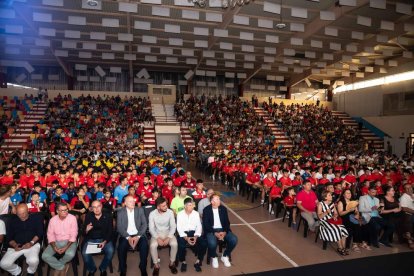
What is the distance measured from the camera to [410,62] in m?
23.6

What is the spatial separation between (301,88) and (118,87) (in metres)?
20.7

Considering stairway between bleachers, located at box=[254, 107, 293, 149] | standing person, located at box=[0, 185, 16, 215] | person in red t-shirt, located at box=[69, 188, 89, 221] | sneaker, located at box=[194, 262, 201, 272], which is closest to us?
sneaker, located at box=[194, 262, 201, 272]

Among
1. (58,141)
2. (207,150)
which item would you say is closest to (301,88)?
(207,150)

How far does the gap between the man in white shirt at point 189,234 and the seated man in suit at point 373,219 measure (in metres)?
3.59

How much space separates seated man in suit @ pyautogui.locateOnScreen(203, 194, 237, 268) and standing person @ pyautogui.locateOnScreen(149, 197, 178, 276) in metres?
0.62

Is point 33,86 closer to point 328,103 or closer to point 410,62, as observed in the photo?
point 328,103

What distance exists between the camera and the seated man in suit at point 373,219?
6.28 meters

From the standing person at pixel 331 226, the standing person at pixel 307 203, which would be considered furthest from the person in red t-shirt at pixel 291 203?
the standing person at pixel 331 226

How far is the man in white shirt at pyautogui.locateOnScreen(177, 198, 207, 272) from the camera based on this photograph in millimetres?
5262

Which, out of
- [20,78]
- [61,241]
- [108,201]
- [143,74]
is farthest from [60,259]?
[20,78]

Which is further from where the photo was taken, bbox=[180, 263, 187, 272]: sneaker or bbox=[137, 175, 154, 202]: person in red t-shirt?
bbox=[137, 175, 154, 202]: person in red t-shirt

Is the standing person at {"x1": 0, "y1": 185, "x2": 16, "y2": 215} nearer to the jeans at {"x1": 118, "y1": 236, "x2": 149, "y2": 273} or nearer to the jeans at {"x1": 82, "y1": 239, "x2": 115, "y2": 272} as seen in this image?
the jeans at {"x1": 82, "y1": 239, "x2": 115, "y2": 272}

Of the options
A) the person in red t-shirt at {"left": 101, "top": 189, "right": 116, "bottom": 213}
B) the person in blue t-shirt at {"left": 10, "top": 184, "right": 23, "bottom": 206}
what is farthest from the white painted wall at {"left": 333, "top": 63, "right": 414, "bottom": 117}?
the person in blue t-shirt at {"left": 10, "top": 184, "right": 23, "bottom": 206}

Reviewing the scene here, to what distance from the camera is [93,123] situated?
22.3m
